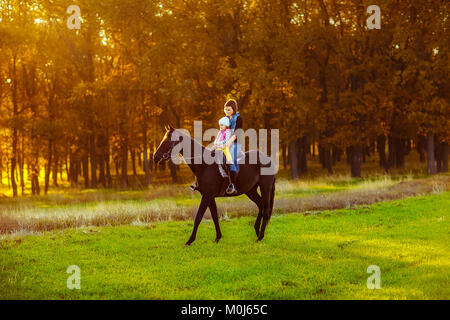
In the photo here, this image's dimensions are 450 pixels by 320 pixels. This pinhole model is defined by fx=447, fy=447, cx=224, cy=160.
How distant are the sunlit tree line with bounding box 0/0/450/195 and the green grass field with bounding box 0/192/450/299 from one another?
2065cm

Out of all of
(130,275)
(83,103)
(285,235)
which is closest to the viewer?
(130,275)

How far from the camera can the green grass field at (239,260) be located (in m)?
8.84

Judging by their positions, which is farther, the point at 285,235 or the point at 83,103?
the point at 83,103

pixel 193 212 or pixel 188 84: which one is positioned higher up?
pixel 188 84

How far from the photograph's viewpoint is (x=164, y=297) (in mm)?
8516

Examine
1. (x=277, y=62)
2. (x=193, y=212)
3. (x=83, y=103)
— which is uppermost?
(x=277, y=62)

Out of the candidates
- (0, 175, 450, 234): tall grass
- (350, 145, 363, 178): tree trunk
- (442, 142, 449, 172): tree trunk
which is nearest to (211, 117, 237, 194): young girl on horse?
(0, 175, 450, 234): tall grass

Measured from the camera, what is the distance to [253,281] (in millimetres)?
9445

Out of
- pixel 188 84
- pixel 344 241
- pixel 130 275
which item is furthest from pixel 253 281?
pixel 188 84

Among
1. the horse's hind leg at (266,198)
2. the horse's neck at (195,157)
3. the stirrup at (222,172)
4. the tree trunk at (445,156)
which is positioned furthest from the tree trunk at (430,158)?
the horse's neck at (195,157)

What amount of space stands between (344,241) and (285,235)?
79.5 inches

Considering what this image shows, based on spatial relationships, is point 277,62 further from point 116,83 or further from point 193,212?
point 193,212
